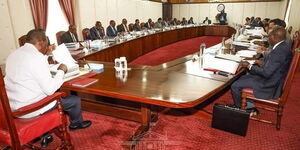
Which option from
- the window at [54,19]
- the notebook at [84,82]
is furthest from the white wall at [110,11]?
the notebook at [84,82]

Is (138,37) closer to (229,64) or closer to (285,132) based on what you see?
(229,64)

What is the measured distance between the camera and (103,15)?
316 inches

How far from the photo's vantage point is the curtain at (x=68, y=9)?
6.45 metres

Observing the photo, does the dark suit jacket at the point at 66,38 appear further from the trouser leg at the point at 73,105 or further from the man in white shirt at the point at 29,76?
the man in white shirt at the point at 29,76

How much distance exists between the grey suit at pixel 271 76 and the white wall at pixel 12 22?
5322mm

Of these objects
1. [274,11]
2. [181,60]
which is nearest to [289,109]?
[181,60]

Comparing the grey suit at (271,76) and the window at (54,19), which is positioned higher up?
the window at (54,19)

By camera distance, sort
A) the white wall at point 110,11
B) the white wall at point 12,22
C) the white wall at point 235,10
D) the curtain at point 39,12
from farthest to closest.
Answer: the white wall at point 235,10, the white wall at point 110,11, the curtain at point 39,12, the white wall at point 12,22

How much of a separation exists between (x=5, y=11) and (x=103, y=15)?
3.50 meters

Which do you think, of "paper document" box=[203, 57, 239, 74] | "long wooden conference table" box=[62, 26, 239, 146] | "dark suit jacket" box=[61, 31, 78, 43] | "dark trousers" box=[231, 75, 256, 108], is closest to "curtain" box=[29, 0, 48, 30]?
"dark suit jacket" box=[61, 31, 78, 43]

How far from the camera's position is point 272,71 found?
219 centimetres

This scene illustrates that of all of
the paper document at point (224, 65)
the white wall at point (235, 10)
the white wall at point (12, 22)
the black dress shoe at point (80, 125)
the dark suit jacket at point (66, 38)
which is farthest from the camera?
the white wall at point (235, 10)

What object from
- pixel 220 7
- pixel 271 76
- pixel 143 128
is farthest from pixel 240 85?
pixel 220 7

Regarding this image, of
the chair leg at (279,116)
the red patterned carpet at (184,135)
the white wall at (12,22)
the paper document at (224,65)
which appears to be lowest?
the red patterned carpet at (184,135)
